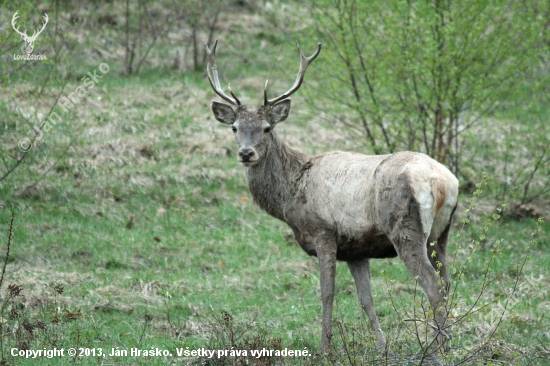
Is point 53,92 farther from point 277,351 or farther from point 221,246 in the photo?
point 277,351

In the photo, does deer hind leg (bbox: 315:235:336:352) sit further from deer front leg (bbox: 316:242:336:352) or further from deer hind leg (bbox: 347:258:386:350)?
deer hind leg (bbox: 347:258:386:350)

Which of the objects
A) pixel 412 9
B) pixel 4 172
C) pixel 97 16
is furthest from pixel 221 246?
pixel 97 16

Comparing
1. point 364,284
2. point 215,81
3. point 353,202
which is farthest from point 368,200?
point 215,81

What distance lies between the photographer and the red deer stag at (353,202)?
6359 mm

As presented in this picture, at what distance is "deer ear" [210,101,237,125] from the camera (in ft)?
25.7

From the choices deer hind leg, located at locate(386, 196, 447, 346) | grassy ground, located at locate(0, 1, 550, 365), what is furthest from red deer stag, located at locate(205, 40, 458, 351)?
grassy ground, located at locate(0, 1, 550, 365)

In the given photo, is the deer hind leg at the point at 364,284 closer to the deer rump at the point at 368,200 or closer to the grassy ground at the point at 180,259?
the deer rump at the point at 368,200

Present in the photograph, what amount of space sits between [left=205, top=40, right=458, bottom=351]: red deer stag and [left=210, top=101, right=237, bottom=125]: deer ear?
1 centimetres

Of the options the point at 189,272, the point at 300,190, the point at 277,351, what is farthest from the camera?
the point at 189,272

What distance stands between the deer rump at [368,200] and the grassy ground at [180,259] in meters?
0.41

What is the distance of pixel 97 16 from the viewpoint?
18.2 metres

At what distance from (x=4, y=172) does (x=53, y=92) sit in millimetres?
3075

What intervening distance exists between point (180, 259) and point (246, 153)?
2.98 m

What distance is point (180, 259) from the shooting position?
9.93 metres
